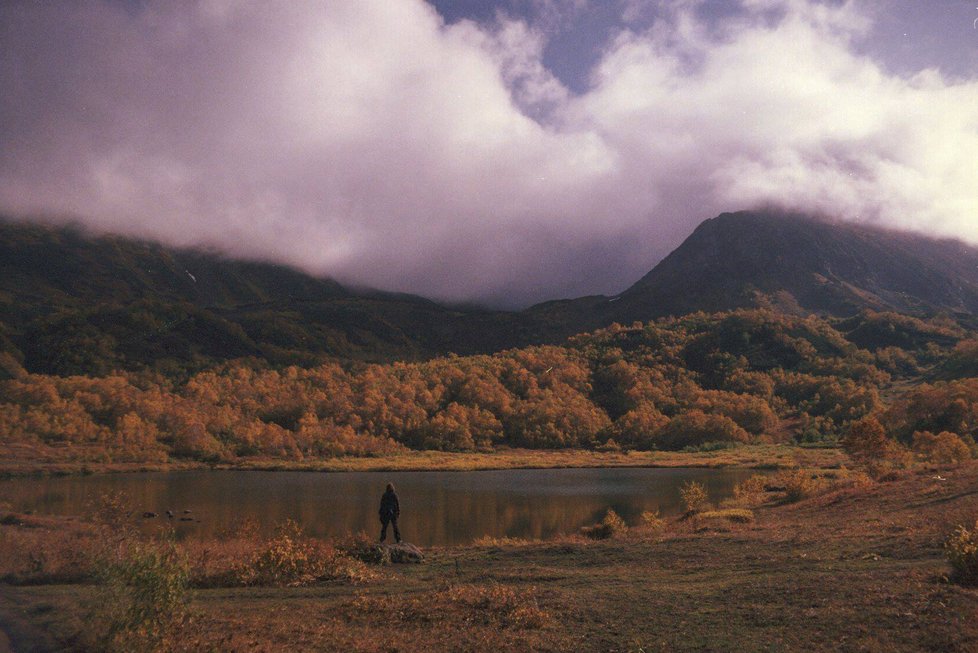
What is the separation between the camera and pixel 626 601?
15938 millimetres

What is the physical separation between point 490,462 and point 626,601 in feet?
353

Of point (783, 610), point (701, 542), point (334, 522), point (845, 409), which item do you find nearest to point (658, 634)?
point (783, 610)

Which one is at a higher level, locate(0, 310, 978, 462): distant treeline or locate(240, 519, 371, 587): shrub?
locate(0, 310, 978, 462): distant treeline

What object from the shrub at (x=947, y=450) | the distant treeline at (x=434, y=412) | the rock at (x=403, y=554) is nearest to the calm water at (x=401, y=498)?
the rock at (x=403, y=554)

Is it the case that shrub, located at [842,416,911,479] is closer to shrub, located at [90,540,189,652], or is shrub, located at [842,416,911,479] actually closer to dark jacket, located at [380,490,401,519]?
dark jacket, located at [380,490,401,519]

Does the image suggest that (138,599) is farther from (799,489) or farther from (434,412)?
(434,412)

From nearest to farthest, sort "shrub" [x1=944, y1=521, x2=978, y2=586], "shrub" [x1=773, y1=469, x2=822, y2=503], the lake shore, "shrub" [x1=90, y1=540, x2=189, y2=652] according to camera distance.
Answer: "shrub" [x1=90, y1=540, x2=189, y2=652]
"shrub" [x1=944, y1=521, x2=978, y2=586]
"shrub" [x1=773, y1=469, x2=822, y2=503]
the lake shore

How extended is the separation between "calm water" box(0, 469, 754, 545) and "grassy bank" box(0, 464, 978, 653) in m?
14.8

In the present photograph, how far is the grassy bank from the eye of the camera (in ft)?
41.6

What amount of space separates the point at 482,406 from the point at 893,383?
10440cm

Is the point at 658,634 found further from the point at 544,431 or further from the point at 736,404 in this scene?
the point at 736,404

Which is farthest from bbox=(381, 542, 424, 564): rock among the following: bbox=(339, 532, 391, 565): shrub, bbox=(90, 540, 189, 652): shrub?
A: bbox=(90, 540, 189, 652): shrub

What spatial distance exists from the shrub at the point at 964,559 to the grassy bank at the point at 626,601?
429 mm

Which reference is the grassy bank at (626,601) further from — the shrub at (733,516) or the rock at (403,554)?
the shrub at (733,516)
